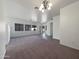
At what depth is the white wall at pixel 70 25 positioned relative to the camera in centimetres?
394

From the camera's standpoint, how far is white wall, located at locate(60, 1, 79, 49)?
394cm

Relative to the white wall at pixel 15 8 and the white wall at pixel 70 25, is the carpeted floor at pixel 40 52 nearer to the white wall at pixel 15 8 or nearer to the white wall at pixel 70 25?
the white wall at pixel 70 25

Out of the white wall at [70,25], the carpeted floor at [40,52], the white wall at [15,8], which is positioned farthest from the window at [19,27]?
the white wall at [70,25]

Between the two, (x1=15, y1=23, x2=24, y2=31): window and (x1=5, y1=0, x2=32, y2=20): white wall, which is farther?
(x1=15, y1=23, x2=24, y2=31): window

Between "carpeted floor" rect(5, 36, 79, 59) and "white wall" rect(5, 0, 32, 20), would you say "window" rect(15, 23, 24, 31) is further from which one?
"carpeted floor" rect(5, 36, 79, 59)

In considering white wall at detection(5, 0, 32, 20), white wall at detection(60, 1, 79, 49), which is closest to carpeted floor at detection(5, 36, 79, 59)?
white wall at detection(60, 1, 79, 49)

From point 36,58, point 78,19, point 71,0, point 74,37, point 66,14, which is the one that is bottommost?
point 36,58

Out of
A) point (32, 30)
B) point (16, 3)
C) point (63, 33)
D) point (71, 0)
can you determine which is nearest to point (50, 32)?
point (32, 30)

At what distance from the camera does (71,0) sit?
Result: 12.3ft

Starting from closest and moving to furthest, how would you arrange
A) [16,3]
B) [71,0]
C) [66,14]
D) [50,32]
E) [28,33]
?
[16,3] → [71,0] → [66,14] → [50,32] → [28,33]

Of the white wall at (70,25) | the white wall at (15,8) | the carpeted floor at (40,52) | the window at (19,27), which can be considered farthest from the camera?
the window at (19,27)

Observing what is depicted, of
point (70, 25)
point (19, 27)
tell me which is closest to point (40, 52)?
point (70, 25)

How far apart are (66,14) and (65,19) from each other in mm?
347

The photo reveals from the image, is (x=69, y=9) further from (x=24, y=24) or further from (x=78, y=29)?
(x=24, y=24)
